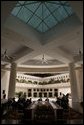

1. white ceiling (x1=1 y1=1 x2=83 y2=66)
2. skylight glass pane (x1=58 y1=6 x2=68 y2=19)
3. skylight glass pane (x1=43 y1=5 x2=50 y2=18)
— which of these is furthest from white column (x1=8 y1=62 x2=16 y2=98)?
skylight glass pane (x1=58 y1=6 x2=68 y2=19)

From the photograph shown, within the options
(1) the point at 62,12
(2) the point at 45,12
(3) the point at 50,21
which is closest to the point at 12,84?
(3) the point at 50,21

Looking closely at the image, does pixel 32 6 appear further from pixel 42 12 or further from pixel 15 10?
pixel 15 10

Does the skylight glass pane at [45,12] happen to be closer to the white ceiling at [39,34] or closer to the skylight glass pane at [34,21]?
the skylight glass pane at [34,21]

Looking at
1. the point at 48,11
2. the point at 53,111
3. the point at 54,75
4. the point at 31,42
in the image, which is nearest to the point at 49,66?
the point at 54,75

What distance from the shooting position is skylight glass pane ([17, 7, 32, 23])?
10641 mm

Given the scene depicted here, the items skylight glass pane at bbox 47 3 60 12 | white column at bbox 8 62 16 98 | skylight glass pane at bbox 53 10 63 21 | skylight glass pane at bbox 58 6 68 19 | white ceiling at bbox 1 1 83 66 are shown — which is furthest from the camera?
white column at bbox 8 62 16 98

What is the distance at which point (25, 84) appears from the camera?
83.4ft

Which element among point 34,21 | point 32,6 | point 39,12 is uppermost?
point 32,6

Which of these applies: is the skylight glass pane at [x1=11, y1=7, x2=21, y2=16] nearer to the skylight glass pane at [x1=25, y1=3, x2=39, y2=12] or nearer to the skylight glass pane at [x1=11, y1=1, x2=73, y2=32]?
the skylight glass pane at [x1=11, y1=1, x2=73, y2=32]

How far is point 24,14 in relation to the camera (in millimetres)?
10961

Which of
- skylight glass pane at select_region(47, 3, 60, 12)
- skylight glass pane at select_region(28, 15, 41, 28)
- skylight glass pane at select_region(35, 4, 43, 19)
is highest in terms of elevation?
skylight glass pane at select_region(47, 3, 60, 12)

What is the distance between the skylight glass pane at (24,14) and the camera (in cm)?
1064

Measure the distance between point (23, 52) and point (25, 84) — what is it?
11.4 metres

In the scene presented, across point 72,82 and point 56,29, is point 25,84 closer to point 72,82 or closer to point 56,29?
point 72,82
